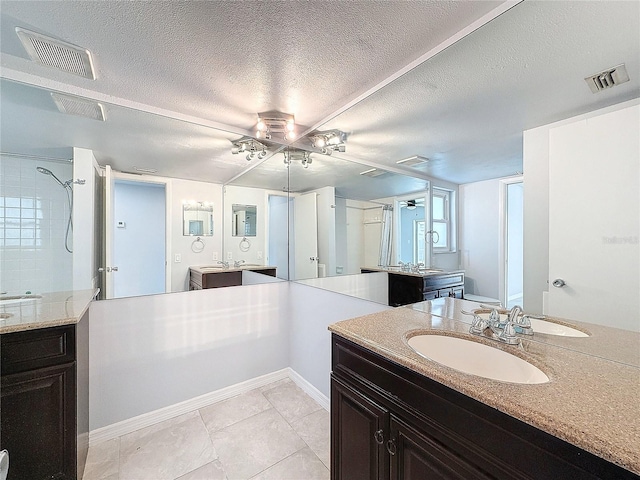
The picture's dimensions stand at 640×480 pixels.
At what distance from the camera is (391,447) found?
3.11 ft

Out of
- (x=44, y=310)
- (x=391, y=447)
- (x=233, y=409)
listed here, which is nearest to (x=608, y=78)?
(x=391, y=447)

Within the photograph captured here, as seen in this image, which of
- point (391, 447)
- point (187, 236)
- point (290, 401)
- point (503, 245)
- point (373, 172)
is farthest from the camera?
point (187, 236)

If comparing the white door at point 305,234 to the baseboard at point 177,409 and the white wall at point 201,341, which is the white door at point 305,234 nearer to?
the white wall at point 201,341

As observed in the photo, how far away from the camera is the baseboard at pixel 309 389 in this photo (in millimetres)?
2089

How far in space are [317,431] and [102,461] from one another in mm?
1338

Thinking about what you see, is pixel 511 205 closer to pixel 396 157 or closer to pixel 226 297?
pixel 396 157

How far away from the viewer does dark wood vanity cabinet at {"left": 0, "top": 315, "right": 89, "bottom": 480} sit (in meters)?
1.17

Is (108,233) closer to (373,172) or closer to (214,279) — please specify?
(214,279)

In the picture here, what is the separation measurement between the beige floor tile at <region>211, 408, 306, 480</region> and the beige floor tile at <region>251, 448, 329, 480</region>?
1.5 inches

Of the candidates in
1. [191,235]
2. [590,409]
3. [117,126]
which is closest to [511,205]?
[590,409]

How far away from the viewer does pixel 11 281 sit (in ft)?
5.27

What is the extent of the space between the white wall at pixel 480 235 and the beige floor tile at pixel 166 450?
6.15 feet

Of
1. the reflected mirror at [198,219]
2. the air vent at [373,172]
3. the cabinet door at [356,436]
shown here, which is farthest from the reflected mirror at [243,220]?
the cabinet door at [356,436]

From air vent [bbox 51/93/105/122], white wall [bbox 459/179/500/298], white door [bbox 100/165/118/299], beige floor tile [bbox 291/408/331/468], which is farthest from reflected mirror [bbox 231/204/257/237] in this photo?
white wall [bbox 459/179/500/298]
